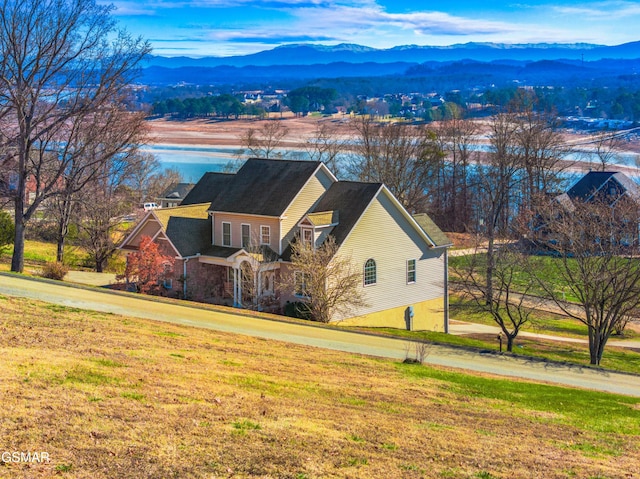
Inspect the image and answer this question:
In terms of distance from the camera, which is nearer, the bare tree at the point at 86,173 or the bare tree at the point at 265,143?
the bare tree at the point at 86,173

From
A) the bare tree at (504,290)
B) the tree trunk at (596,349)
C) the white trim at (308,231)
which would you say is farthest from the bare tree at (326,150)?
the tree trunk at (596,349)

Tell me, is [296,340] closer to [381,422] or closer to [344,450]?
[381,422]

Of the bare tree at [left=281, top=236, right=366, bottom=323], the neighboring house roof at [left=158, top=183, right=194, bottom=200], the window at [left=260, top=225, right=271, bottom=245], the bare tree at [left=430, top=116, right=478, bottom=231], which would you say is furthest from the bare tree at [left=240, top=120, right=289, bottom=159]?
the bare tree at [left=281, top=236, right=366, bottom=323]

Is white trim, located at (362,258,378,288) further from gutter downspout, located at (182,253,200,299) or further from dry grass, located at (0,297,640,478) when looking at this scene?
dry grass, located at (0,297,640,478)

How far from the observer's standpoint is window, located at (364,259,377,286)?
35531mm

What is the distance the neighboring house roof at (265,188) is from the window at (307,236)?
5.57 ft

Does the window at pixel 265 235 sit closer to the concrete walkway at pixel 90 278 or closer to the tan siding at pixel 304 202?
the tan siding at pixel 304 202

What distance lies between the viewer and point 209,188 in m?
43.4

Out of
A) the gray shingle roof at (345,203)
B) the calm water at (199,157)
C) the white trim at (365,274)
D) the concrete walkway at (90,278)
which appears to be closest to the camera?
the gray shingle roof at (345,203)

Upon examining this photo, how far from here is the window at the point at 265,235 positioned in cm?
3669

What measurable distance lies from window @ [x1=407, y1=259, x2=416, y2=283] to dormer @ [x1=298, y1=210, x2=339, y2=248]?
4.84 metres

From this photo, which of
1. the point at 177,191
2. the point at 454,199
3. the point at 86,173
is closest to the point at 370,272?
the point at 86,173

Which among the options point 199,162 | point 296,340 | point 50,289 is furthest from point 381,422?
point 199,162

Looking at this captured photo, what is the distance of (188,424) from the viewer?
1215 cm
